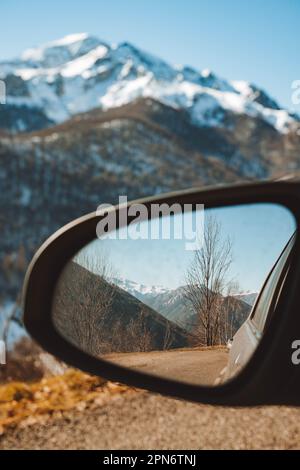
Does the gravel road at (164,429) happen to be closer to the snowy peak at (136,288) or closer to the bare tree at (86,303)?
the bare tree at (86,303)

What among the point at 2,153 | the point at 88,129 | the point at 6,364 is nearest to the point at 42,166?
the point at 2,153

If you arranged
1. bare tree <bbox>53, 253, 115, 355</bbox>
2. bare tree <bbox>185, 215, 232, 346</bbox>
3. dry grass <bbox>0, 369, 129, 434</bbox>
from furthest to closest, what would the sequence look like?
dry grass <bbox>0, 369, 129, 434</bbox> → bare tree <bbox>53, 253, 115, 355</bbox> → bare tree <bbox>185, 215, 232, 346</bbox>

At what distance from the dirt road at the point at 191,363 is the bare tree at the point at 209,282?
29 millimetres

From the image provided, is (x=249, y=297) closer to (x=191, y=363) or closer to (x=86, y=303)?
(x=191, y=363)

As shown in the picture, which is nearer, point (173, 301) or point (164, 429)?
point (173, 301)

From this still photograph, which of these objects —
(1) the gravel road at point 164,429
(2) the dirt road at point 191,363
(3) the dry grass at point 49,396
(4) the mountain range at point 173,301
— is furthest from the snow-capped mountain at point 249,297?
(3) the dry grass at point 49,396

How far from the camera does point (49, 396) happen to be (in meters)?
4.19

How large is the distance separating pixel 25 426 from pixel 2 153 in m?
79.4

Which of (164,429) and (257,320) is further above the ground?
(257,320)

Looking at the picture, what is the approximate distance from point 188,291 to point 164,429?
2.57m

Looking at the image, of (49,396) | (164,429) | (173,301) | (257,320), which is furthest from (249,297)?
(49,396)

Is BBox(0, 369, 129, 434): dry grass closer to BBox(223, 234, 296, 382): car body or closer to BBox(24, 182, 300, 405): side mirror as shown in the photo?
BBox(24, 182, 300, 405): side mirror

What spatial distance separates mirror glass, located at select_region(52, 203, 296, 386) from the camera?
1158mm

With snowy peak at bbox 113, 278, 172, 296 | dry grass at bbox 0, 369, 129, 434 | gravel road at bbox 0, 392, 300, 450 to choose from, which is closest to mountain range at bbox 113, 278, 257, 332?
snowy peak at bbox 113, 278, 172, 296
